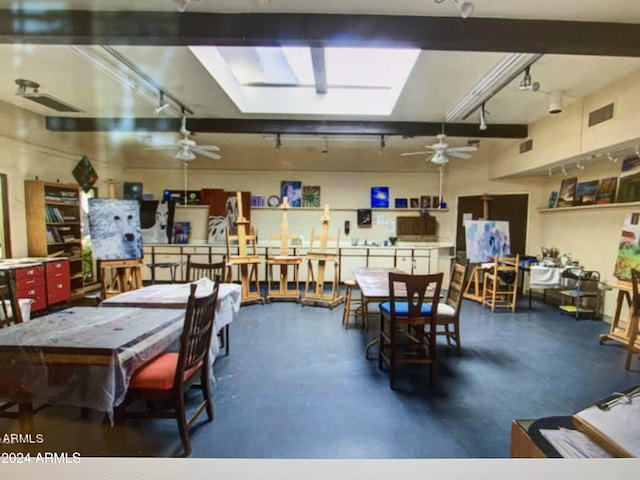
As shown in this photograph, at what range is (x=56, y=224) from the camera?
462cm

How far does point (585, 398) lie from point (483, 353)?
878 millimetres

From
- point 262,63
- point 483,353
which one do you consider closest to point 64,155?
point 262,63

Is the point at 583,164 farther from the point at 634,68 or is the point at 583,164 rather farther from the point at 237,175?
the point at 237,175

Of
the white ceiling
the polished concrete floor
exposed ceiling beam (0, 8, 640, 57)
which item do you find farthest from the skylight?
the polished concrete floor

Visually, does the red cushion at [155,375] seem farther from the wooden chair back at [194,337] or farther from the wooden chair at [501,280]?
the wooden chair at [501,280]

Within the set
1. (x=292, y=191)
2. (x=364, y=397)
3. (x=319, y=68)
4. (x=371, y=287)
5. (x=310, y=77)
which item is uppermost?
(x=310, y=77)

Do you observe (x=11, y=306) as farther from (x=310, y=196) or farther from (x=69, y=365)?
(x=310, y=196)

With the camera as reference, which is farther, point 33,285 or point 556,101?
point 33,285

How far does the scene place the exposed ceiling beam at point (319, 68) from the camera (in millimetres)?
2777

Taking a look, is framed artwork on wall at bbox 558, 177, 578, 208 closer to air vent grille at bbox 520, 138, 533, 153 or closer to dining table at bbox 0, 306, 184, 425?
air vent grille at bbox 520, 138, 533, 153

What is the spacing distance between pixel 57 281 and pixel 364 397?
448 cm

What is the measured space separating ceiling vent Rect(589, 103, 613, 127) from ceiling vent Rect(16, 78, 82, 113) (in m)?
6.03

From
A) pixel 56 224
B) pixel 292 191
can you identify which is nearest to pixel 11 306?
pixel 56 224

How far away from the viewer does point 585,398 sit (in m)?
2.30
